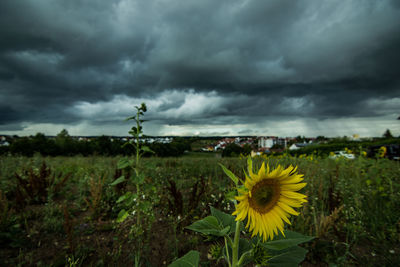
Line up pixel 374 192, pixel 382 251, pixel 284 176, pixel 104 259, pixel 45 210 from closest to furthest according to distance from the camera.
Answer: pixel 284 176 < pixel 104 259 < pixel 382 251 < pixel 45 210 < pixel 374 192

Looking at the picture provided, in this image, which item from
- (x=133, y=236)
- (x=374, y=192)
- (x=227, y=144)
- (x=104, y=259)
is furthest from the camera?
(x=227, y=144)

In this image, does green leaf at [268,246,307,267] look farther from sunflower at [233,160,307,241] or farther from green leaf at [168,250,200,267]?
green leaf at [168,250,200,267]

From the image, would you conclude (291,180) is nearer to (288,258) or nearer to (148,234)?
(288,258)

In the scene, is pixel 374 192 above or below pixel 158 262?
above

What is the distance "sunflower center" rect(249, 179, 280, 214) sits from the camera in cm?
100

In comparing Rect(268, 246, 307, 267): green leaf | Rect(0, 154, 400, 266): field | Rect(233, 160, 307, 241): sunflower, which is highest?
Rect(233, 160, 307, 241): sunflower

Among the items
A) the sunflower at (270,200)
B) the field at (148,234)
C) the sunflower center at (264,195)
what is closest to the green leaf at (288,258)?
the sunflower at (270,200)

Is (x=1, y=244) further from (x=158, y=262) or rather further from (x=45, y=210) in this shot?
(x=158, y=262)

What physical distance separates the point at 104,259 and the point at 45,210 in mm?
1838

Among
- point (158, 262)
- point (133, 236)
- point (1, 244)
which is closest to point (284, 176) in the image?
point (158, 262)

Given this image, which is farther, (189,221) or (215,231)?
(189,221)

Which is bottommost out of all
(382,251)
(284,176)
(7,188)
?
(382,251)

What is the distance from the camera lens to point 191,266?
2.94 ft

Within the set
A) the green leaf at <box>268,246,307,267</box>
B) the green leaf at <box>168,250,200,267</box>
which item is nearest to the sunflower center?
Result: the green leaf at <box>268,246,307,267</box>
